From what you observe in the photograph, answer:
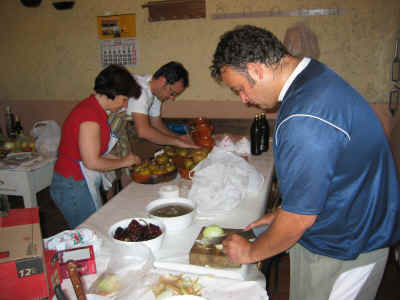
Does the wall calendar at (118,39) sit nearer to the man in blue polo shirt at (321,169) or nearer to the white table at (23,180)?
the white table at (23,180)

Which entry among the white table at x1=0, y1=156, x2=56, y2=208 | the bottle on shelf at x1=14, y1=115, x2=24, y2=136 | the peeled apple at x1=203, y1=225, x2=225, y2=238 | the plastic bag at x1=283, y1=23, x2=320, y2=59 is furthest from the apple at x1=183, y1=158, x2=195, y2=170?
the bottle on shelf at x1=14, y1=115, x2=24, y2=136

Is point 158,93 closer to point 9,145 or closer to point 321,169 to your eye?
point 9,145

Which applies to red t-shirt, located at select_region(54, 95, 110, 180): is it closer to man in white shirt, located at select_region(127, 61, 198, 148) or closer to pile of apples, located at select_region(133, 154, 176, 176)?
pile of apples, located at select_region(133, 154, 176, 176)

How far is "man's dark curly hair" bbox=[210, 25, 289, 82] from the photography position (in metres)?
0.97

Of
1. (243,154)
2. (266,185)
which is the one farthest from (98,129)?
(243,154)

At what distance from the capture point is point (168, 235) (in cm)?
142

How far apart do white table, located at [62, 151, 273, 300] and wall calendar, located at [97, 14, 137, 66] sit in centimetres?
235

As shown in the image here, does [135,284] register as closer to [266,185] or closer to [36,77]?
[266,185]

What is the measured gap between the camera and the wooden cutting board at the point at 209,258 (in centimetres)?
112

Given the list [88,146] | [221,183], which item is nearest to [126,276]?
[221,183]

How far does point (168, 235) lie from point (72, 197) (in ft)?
2.76

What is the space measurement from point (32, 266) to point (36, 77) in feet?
13.0

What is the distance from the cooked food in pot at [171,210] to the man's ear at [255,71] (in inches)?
28.9

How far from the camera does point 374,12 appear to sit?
3.15 metres
